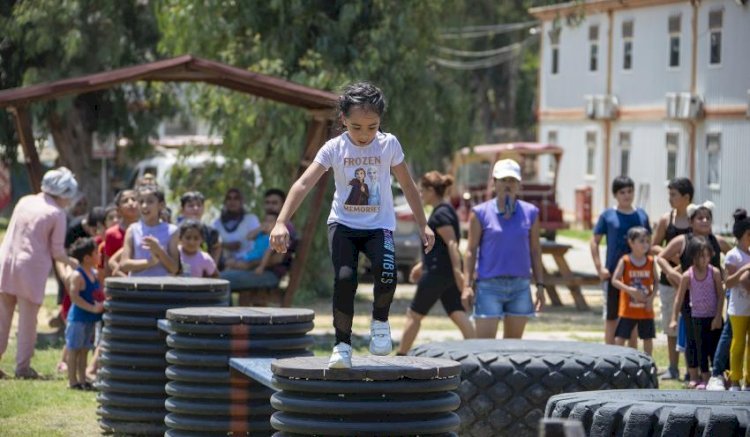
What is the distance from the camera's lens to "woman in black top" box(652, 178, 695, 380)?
13.0 m

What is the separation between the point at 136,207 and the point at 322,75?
6.90 metres

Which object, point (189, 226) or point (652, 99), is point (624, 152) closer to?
point (652, 99)

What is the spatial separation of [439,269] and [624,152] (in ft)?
104

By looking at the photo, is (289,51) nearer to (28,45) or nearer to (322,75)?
(322,75)

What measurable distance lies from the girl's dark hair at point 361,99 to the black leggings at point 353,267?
0.54 meters

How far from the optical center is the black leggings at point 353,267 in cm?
661

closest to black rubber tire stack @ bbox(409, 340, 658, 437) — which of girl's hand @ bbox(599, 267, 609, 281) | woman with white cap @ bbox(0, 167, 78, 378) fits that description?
girl's hand @ bbox(599, 267, 609, 281)

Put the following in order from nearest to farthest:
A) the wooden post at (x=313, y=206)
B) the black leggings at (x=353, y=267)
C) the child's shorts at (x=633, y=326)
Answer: the black leggings at (x=353, y=267)
the child's shorts at (x=633, y=326)
the wooden post at (x=313, y=206)

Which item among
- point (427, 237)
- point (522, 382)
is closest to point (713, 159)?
point (522, 382)

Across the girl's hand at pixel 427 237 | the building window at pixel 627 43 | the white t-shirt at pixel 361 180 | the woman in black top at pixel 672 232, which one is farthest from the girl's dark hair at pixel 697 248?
the building window at pixel 627 43

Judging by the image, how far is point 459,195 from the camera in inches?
1436

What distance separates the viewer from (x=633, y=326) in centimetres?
1301

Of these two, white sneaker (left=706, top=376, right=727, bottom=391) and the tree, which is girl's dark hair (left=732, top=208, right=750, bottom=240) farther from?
the tree

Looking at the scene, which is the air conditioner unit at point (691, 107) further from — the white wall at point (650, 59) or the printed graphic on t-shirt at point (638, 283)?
the printed graphic on t-shirt at point (638, 283)
